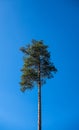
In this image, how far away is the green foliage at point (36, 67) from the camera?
40.0 meters

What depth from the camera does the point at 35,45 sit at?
41625 millimetres

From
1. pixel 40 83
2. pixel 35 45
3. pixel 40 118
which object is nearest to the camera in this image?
pixel 40 118

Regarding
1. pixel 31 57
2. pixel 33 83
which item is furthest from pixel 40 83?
pixel 31 57

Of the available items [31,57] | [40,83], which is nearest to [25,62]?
[31,57]

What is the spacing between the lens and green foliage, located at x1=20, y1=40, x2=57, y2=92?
4003 cm

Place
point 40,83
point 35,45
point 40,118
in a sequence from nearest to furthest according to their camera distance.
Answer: point 40,118, point 40,83, point 35,45

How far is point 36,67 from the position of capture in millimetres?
40594

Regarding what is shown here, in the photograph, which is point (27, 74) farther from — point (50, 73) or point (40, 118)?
point (40, 118)

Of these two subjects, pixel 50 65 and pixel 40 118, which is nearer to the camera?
pixel 40 118

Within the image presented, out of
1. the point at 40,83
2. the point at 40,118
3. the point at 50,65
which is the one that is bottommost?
the point at 40,118

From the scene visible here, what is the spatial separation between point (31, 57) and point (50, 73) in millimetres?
3086

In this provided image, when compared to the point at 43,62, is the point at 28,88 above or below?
below

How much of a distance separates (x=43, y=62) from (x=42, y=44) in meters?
2.60

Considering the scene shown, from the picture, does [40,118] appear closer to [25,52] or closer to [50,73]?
[50,73]
